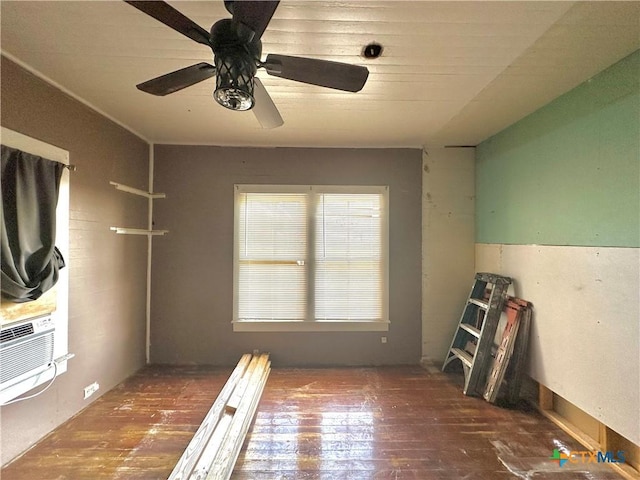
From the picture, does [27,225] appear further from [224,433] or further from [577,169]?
[577,169]

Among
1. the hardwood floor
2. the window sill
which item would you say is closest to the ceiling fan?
the hardwood floor

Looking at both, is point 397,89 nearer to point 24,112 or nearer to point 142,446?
point 24,112

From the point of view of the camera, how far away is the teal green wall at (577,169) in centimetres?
196

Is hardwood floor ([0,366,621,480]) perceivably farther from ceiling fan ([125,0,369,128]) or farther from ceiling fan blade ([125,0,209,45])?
ceiling fan blade ([125,0,209,45])

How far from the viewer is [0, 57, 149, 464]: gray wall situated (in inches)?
83.4

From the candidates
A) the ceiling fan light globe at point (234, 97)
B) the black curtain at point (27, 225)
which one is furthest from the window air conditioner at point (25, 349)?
the ceiling fan light globe at point (234, 97)

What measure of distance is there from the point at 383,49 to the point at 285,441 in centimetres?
268

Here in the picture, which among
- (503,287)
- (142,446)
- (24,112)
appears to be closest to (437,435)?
(503,287)

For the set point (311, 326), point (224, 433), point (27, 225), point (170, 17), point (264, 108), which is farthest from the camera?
point (311, 326)

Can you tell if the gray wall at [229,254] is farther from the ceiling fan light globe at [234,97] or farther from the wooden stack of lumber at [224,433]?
the ceiling fan light globe at [234,97]

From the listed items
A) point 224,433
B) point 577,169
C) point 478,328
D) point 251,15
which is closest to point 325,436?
point 224,433

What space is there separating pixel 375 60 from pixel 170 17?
1222 millimetres

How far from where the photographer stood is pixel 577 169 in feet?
7.66

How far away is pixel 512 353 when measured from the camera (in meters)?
2.81
